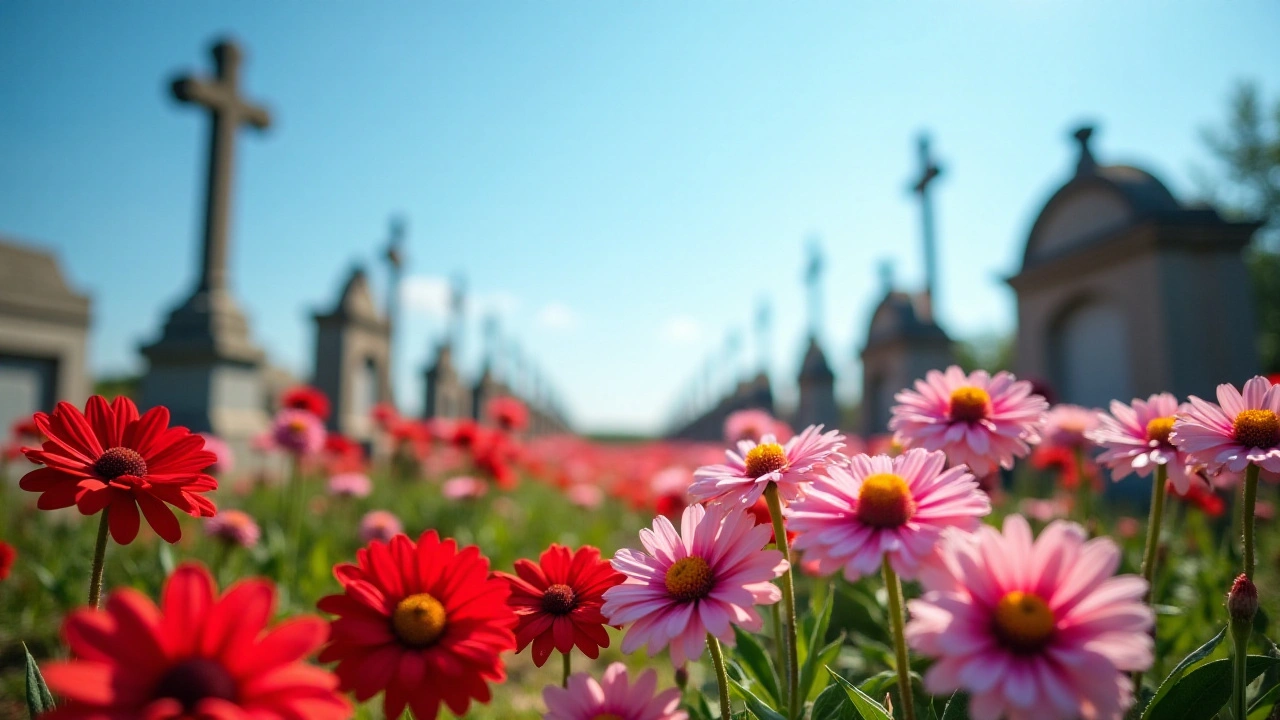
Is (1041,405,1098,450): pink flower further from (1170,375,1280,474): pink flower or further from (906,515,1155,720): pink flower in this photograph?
(906,515,1155,720): pink flower

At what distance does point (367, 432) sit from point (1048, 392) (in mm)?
9535

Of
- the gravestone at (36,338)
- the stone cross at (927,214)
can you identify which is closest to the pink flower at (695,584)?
the gravestone at (36,338)

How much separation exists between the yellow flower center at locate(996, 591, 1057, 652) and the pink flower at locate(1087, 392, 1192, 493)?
26.0 inches

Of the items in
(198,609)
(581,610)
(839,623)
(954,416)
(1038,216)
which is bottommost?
(839,623)

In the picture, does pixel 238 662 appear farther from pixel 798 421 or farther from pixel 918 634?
pixel 798 421

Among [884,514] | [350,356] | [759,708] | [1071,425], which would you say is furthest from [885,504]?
[350,356]

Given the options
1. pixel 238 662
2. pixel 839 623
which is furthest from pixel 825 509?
pixel 839 623

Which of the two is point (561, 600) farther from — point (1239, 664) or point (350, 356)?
point (350, 356)

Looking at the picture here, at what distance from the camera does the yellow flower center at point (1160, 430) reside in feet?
3.94

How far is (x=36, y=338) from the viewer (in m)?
5.41

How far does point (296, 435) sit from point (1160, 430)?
3.24m

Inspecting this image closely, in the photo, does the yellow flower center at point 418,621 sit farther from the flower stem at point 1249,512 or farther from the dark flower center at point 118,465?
the flower stem at point 1249,512

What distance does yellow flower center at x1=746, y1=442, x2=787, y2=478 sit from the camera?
3.31ft

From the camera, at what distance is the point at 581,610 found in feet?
3.22
